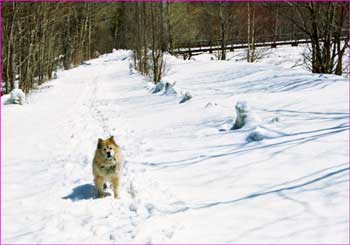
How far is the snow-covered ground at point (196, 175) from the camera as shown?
187 inches

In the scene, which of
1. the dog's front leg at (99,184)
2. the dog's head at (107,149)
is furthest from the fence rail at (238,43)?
the dog's front leg at (99,184)

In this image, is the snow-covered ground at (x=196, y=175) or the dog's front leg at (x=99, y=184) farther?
the dog's front leg at (x=99, y=184)

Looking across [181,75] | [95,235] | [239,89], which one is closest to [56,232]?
Result: [95,235]

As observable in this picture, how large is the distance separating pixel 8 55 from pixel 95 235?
563 inches

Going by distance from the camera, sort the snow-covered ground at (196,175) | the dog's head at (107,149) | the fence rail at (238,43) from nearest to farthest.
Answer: the snow-covered ground at (196,175) → the dog's head at (107,149) → the fence rail at (238,43)

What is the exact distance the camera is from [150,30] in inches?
875

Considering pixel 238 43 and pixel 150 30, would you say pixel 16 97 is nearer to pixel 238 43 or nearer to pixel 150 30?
pixel 150 30

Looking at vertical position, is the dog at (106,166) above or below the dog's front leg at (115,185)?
above

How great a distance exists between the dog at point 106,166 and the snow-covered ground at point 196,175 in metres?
0.22

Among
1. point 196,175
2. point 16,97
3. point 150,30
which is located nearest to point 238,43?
point 150,30

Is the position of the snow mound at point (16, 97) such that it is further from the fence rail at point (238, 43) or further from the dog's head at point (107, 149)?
the fence rail at point (238, 43)

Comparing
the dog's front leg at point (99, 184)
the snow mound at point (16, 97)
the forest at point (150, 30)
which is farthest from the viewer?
the snow mound at point (16, 97)

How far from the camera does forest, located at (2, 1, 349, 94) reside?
14992 millimetres

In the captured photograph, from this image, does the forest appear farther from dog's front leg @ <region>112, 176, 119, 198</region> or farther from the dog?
dog's front leg @ <region>112, 176, 119, 198</region>
